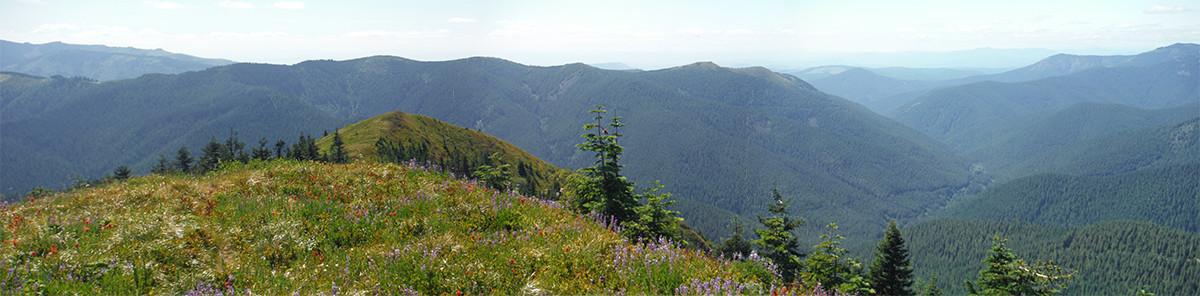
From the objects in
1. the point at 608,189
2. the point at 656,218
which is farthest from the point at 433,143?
the point at 608,189

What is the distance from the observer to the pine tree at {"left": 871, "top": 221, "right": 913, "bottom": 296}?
3484 centimetres

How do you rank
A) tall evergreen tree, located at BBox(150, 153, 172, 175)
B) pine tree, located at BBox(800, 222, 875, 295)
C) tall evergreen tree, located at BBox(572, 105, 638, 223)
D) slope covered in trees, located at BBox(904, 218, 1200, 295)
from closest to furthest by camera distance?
tall evergreen tree, located at BBox(150, 153, 172, 175) < tall evergreen tree, located at BBox(572, 105, 638, 223) < pine tree, located at BBox(800, 222, 875, 295) < slope covered in trees, located at BBox(904, 218, 1200, 295)

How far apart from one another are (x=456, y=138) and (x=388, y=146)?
44.1 meters

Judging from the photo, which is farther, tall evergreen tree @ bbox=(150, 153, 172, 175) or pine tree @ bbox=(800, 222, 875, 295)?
pine tree @ bbox=(800, 222, 875, 295)

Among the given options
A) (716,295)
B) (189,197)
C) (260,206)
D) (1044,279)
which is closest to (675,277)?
(716,295)

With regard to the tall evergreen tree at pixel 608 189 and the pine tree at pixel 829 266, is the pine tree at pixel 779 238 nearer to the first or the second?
the pine tree at pixel 829 266

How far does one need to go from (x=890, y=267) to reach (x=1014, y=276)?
38.3 ft

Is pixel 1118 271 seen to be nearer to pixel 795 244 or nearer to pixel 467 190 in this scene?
pixel 795 244

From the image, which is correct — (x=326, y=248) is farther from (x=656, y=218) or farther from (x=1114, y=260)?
(x=1114, y=260)

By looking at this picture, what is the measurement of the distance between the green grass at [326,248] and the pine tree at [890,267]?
111 ft

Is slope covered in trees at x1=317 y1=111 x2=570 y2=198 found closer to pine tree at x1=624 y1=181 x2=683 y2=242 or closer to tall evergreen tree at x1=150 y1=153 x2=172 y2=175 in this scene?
tall evergreen tree at x1=150 y1=153 x2=172 y2=175

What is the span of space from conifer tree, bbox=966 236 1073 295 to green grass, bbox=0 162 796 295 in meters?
25.5

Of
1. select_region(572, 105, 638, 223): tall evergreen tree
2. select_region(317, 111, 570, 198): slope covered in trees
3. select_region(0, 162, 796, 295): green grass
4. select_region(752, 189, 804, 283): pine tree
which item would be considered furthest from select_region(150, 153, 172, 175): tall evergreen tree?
select_region(317, 111, 570, 198): slope covered in trees

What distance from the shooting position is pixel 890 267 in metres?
35.8
